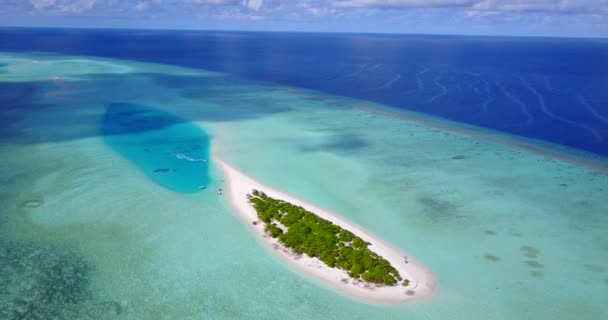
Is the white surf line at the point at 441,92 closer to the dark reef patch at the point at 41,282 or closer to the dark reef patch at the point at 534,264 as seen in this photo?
the dark reef patch at the point at 534,264

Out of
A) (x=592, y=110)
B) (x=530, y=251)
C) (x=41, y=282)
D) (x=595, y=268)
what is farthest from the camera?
(x=592, y=110)

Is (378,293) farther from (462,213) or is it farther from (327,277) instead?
(462,213)

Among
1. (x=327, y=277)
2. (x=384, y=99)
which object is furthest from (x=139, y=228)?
(x=384, y=99)

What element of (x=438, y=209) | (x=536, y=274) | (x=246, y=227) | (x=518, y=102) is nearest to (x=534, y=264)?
(x=536, y=274)

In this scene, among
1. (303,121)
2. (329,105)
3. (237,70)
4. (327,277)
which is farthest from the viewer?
(237,70)

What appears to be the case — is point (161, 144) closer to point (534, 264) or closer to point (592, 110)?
point (534, 264)
